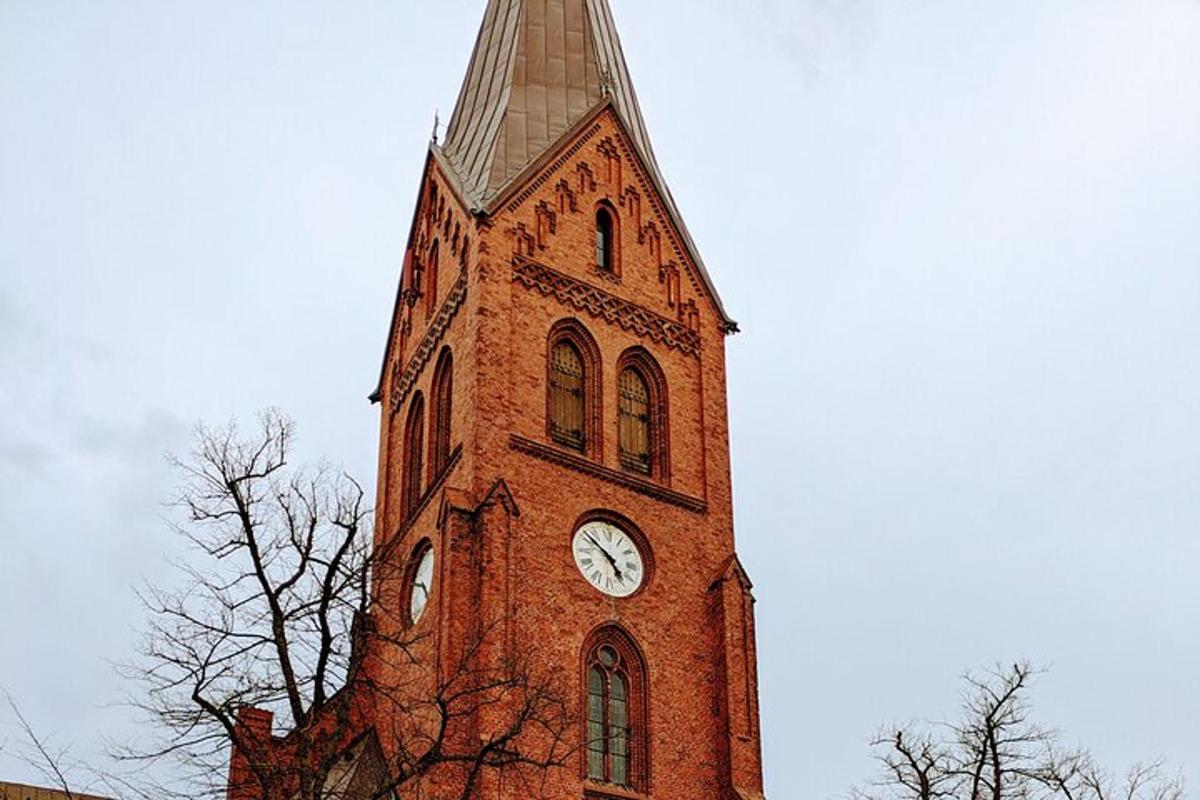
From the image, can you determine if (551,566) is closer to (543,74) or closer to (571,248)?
(571,248)

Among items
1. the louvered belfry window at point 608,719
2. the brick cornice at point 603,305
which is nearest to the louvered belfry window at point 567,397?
the brick cornice at point 603,305

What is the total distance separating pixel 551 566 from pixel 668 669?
311 cm

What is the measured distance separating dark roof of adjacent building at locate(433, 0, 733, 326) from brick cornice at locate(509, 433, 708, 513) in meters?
5.87

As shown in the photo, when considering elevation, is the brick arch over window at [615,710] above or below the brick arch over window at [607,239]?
below

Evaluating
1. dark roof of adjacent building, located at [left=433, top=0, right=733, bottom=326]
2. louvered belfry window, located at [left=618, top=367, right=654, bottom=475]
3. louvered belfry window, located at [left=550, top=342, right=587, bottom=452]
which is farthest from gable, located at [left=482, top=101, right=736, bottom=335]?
louvered belfry window, located at [left=550, top=342, right=587, bottom=452]

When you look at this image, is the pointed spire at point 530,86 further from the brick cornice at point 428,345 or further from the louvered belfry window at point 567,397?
the louvered belfry window at point 567,397

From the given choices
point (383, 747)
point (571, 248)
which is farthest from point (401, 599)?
point (571, 248)

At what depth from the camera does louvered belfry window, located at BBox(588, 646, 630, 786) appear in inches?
1192

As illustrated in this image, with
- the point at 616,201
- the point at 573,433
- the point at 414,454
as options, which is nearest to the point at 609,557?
the point at 573,433

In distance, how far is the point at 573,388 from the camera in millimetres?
35156

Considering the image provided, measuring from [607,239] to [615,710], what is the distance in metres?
11.9

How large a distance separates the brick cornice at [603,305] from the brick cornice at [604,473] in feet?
13.1

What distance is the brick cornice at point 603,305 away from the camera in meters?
35.6

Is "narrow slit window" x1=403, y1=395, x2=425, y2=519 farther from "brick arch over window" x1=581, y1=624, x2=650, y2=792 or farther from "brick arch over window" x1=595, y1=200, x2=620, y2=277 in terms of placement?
"brick arch over window" x1=581, y1=624, x2=650, y2=792
